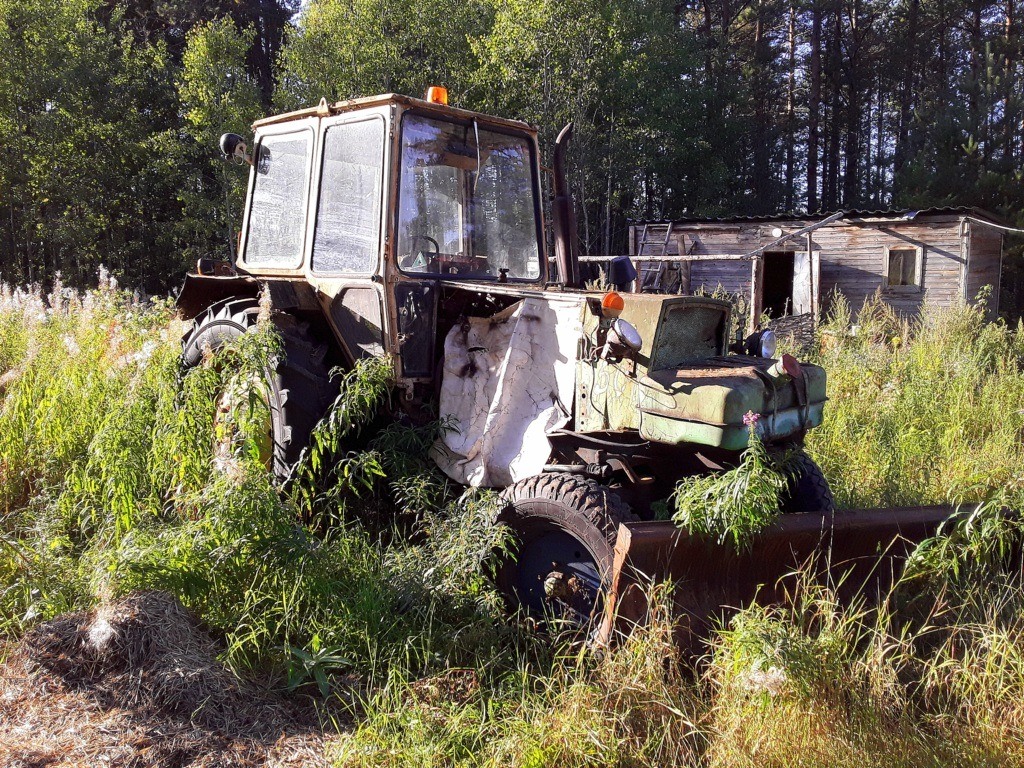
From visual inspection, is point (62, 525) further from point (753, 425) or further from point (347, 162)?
point (753, 425)

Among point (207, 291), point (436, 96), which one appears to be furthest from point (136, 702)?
point (436, 96)

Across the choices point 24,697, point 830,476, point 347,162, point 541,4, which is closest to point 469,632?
point 24,697

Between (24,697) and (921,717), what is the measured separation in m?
3.21

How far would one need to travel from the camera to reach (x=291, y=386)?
14.0 feet

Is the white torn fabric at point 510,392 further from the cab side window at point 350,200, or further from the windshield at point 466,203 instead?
the cab side window at point 350,200

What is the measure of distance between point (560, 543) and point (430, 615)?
628 millimetres

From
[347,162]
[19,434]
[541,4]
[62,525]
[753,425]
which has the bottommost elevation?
[62,525]

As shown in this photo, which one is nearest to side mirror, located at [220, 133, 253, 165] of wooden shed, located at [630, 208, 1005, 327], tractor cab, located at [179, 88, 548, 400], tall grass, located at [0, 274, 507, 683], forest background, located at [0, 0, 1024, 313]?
tractor cab, located at [179, 88, 548, 400]

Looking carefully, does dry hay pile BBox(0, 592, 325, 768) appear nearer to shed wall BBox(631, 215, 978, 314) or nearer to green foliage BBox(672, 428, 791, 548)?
green foliage BBox(672, 428, 791, 548)

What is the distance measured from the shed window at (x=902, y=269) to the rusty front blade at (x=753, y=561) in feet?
44.6

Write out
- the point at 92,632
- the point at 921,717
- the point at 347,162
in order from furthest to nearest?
the point at 347,162
the point at 92,632
the point at 921,717

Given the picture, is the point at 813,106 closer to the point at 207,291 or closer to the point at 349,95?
the point at 349,95

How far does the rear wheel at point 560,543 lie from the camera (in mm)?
3375

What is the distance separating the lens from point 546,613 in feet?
11.6
